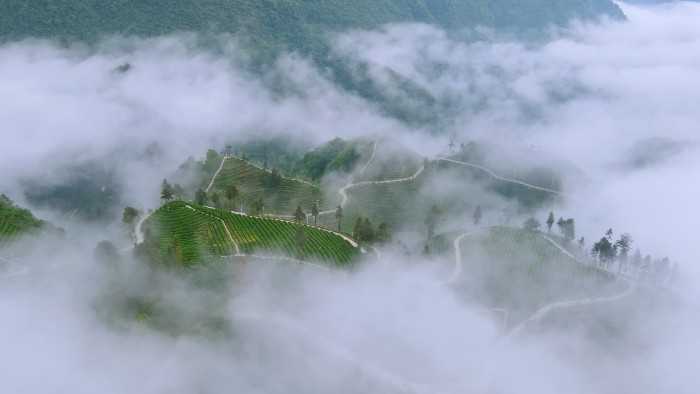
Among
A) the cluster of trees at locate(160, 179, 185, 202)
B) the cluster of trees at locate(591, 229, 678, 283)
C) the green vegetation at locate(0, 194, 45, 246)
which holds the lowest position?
the green vegetation at locate(0, 194, 45, 246)

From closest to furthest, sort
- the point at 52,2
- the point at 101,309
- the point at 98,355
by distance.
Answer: the point at 98,355
the point at 101,309
the point at 52,2

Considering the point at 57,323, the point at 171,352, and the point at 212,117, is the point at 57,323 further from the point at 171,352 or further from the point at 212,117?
the point at 212,117

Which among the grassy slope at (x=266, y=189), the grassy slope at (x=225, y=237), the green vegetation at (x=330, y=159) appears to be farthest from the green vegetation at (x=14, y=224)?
the green vegetation at (x=330, y=159)

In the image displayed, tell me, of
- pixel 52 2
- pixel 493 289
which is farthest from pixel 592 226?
pixel 52 2

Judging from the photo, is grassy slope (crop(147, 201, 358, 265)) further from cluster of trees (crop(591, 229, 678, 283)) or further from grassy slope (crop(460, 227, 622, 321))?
cluster of trees (crop(591, 229, 678, 283))

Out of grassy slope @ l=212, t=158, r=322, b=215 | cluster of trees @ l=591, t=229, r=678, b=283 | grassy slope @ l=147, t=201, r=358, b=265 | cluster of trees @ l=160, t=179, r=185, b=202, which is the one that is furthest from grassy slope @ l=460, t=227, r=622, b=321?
cluster of trees @ l=160, t=179, r=185, b=202

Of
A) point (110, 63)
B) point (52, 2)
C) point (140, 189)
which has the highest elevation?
point (52, 2)

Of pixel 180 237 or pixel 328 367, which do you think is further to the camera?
pixel 180 237

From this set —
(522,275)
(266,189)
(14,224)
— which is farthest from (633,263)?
(14,224)
